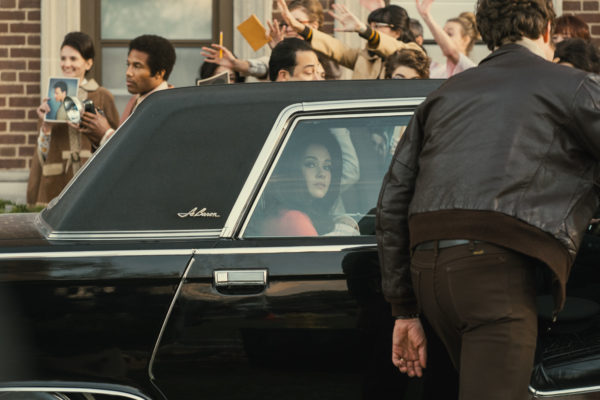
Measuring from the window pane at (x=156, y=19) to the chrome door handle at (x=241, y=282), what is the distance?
6319 millimetres

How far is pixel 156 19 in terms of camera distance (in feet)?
29.0

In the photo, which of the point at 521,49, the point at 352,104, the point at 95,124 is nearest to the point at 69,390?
the point at 352,104

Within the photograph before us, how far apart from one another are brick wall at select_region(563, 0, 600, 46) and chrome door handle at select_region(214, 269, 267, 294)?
6.84 meters

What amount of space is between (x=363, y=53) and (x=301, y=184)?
9.98ft

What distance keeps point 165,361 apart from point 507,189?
1.11 metres

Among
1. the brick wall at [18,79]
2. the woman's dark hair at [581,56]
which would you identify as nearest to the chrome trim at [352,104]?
the woman's dark hair at [581,56]

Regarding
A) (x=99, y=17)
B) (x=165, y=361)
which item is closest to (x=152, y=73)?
(x=165, y=361)

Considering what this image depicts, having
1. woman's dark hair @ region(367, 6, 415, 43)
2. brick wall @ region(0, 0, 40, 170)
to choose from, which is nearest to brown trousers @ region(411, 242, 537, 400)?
woman's dark hair @ region(367, 6, 415, 43)

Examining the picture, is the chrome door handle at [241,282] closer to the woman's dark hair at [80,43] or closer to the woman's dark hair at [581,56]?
the woman's dark hair at [581,56]

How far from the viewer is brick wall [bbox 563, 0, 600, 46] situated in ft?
28.8

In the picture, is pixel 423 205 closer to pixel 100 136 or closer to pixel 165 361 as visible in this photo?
pixel 165 361

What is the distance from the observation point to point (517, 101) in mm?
2414

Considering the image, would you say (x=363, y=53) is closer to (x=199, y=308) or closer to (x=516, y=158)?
(x=199, y=308)

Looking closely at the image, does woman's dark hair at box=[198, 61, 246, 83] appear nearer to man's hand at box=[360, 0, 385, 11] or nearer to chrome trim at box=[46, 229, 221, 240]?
man's hand at box=[360, 0, 385, 11]
